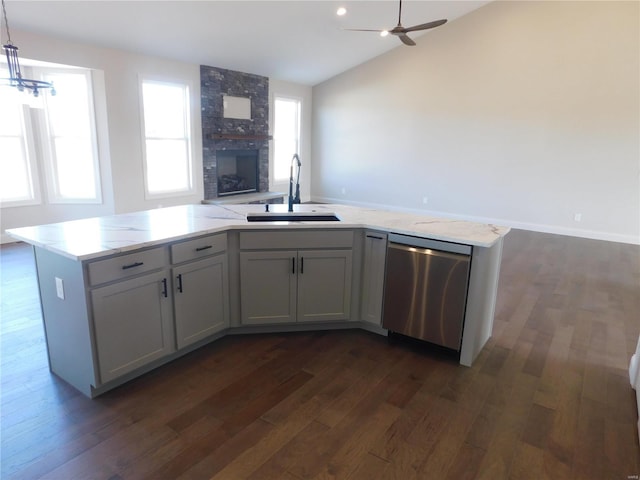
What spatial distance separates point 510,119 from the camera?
6.89m

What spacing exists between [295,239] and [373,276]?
25.8 inches

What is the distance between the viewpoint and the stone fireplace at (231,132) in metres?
7.07

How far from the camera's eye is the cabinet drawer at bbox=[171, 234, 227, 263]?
2500 millimetres

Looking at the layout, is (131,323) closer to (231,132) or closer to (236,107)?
(231,132)

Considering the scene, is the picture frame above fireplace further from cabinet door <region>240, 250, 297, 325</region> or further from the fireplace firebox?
cabinet door <region>240, 250, 297, 325</region>

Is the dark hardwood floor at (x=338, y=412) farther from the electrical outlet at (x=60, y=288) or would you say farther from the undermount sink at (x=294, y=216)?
the undermount sink at (x=294, y=216)

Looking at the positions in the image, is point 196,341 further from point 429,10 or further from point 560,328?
point 429,10

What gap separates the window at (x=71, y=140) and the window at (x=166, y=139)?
2.44ft

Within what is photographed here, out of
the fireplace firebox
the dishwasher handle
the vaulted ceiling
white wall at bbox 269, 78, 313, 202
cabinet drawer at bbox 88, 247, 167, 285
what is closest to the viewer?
cabinet drawer at bbox 88, 247, 167, 285

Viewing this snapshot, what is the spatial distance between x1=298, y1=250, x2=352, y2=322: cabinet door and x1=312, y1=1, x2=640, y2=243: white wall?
5.26m

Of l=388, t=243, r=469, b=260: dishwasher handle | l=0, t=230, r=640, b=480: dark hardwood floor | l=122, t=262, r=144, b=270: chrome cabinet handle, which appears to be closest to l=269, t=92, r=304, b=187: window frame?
l=0, t=230, r=640, b=480: dark hardwood floor

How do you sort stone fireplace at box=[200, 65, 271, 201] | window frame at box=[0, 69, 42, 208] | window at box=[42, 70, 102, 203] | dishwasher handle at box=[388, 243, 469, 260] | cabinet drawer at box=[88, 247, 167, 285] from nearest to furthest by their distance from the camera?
cabinet drawer at box=[88, 247, 167, 285], dishwasher handle at box=[388, 243, 469, 260], window frame at box=[0, 69, 42, 208], window at box=[42, 70, 102, 203], stone fireplace at box=[200, 65, 271, 201]

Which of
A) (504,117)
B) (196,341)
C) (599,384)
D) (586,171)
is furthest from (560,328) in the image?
(504,117)

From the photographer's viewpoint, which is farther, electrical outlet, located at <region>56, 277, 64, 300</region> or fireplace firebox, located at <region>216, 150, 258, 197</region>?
fireplace firebox, located at <region>216, 150, 258, 197</region>
